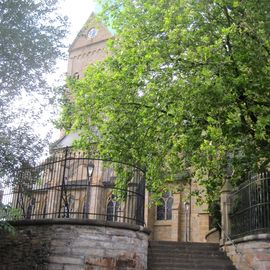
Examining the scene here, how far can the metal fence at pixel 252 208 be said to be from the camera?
12148 mm

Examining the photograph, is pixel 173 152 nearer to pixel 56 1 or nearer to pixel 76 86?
pixel 76 86

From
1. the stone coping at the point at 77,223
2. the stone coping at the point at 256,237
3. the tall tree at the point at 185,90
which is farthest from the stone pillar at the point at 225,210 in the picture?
the stone coping at the point at 77,223

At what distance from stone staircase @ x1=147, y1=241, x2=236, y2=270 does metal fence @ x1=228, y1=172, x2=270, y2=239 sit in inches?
40.1

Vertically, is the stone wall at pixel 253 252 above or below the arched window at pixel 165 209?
below

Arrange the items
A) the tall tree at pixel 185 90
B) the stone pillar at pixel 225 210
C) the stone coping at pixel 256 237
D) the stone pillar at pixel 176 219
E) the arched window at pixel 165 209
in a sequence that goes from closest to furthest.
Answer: the tall tree at pixel 185 90 → the stone coping at pixel 256 237 → the stone pillar at pixel 225 210 → the stone pillar at pixel 176 219 → the arched window at pixel 165 209

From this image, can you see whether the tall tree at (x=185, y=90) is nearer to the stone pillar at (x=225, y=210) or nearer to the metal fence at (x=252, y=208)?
the metal fence at (x=252, y=208)

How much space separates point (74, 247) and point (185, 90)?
5.30 m

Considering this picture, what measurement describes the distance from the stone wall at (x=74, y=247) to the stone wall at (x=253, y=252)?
10.8 feet

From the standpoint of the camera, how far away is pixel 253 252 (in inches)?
475

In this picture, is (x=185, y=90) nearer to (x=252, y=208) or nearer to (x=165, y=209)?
(x=252, y=208)

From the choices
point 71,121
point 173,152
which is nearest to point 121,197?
point 173,152

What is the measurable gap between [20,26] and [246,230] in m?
9.38

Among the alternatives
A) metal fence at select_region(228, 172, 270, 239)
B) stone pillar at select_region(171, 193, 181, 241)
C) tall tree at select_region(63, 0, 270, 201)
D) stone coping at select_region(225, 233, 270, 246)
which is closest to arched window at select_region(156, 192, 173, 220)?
stone pillar at select_region(171, 193, 181, 241)

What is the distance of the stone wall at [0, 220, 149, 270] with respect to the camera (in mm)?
10578
